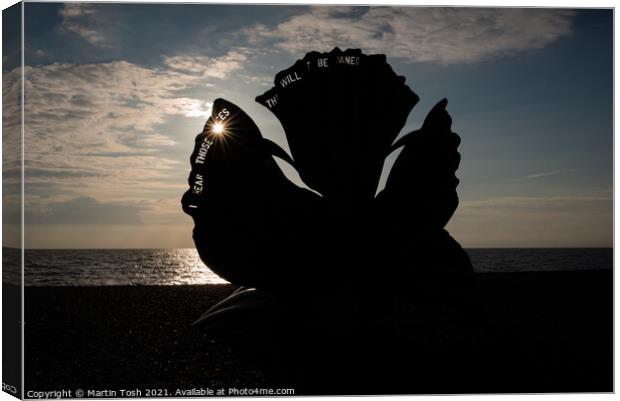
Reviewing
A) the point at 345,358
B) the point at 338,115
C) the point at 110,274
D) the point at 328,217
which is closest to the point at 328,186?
the point at 328,217

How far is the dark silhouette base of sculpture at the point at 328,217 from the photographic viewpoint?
21.9 ft

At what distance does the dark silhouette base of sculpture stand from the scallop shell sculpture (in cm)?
1

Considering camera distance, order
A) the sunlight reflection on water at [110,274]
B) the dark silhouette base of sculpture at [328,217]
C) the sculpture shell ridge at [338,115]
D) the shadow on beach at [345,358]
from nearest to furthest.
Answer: the shadow on beach at [345,358], the dark silhouette base of sculpture at [328,217], the sculpture shell ridge at [338,115], the sunlight reflection on water at [110,274]

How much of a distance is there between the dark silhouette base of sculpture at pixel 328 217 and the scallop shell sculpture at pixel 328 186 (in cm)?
1

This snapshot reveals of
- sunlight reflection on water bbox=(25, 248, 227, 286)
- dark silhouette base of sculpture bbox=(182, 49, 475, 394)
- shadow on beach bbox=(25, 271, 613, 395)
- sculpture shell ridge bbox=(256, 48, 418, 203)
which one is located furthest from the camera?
sunlight reflection on water bbox=(25, 248, 227, 286)

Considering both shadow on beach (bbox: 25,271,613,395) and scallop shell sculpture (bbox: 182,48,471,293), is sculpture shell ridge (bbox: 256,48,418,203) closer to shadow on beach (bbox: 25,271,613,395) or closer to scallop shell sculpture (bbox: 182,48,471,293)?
scallop shell sculpture (bbox: 182,48,471,293)

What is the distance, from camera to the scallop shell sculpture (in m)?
6.66

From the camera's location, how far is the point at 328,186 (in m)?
6.84

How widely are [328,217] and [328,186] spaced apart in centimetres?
35

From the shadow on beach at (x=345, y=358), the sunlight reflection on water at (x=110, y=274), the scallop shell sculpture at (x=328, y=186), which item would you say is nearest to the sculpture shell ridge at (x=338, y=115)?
the scallop shell sculpture at (x=328, y=186)

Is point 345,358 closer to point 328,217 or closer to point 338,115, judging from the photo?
point 328,217

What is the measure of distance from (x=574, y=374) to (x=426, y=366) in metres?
1.54

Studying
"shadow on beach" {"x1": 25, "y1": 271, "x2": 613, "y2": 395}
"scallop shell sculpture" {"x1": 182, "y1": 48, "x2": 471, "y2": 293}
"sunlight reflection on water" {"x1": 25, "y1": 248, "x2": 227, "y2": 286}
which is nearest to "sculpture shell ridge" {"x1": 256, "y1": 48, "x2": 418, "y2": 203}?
"scallop shell sculpture" {"x1": 182, "y1": 48, "x2": 471, "y2": 293}

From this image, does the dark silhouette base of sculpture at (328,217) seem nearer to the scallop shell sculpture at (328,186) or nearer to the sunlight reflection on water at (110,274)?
the scallop shell sculpture at (328,186)
